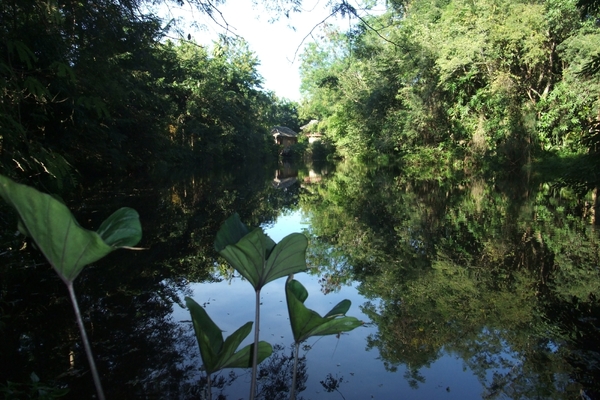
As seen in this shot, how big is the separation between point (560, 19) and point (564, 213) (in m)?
10.9

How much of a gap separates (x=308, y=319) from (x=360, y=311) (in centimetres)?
261

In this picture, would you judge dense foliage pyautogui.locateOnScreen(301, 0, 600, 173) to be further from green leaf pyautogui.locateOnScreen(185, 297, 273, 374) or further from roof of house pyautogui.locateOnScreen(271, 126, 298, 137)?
roof of house pyautogui.locateOnScreen(271, 126, 298, 137)

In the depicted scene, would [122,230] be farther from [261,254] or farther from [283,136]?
[283,136]

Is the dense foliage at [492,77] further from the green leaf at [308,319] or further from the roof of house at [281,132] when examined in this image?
the roof of house at [281,132]

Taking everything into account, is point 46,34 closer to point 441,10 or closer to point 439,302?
point 439,302

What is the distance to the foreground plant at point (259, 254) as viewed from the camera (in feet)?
4.05

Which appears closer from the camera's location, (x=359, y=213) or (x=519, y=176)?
(x=359, y=213)

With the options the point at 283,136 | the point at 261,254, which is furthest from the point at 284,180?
the point at 283,136

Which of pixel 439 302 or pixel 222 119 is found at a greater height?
pixel 222 119

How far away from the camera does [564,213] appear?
27.8ft

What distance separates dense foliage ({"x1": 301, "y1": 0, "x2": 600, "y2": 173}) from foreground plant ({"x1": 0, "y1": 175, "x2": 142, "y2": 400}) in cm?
1282

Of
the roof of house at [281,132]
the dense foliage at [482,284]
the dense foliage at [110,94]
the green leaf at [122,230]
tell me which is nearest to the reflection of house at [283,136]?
the roof of house at [281,132]

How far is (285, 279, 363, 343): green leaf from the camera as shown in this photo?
1.35m

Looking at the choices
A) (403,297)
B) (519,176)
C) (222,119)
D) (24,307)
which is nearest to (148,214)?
(24,307)
